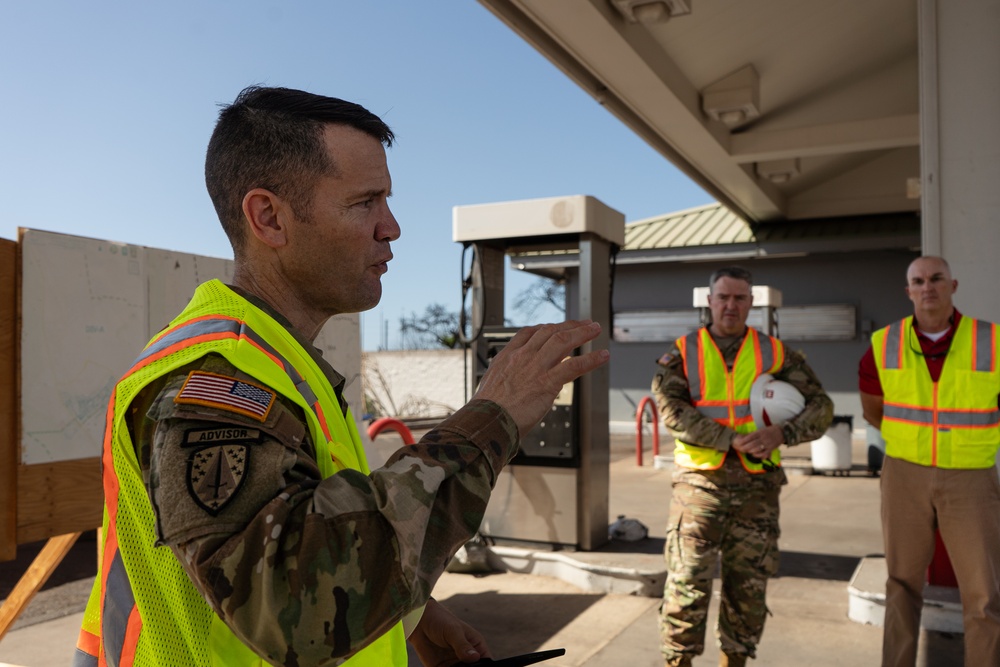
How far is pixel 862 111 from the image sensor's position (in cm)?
1084

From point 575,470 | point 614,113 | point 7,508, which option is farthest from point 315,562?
point 614,113

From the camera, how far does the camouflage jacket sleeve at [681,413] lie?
4309mm

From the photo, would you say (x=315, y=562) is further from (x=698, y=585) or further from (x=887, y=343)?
(x=887, y=343)

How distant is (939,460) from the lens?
4.10m

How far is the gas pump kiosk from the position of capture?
6664 mm

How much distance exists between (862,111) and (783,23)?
11.4ft

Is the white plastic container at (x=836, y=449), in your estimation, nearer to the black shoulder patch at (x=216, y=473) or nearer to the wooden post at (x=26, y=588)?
the wooden post at (x=26, y=588)

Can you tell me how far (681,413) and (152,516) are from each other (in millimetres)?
3661

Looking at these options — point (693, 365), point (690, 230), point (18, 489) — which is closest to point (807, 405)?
point (693, 365)

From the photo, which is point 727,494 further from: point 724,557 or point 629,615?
point 629,615

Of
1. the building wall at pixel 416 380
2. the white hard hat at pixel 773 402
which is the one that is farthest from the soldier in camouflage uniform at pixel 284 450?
the building wall at pixel 416 380

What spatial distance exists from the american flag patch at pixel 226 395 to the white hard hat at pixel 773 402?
376cm

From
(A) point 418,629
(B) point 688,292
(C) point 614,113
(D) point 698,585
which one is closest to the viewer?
(A) point 418,629

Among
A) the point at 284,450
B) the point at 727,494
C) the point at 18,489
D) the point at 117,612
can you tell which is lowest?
the point at 727,494
